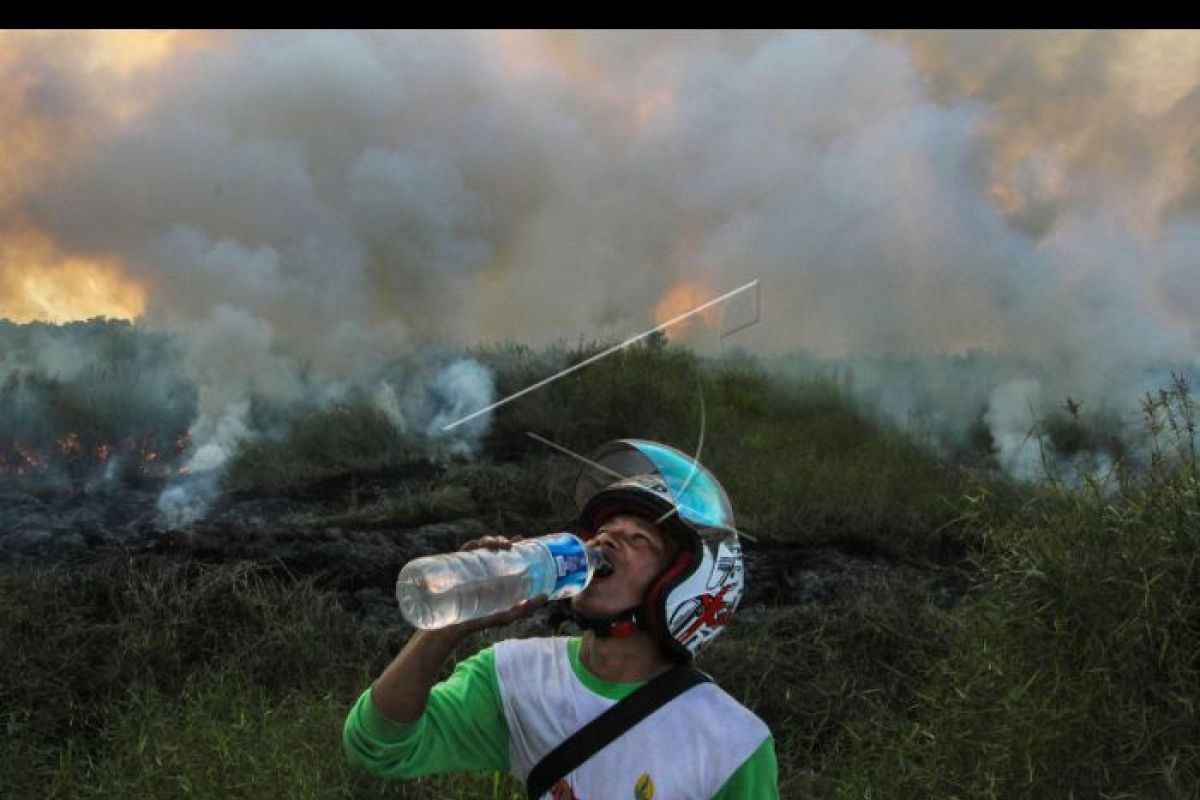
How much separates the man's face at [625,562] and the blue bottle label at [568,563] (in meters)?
0.09

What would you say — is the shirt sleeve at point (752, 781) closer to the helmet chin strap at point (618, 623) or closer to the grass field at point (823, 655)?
the helmet chin strap at point (618, 623)

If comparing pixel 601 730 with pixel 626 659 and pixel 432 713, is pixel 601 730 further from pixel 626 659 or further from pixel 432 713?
pixel 432 713

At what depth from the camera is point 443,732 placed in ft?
8.78

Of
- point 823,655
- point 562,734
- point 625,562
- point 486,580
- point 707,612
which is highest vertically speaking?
point 486,580

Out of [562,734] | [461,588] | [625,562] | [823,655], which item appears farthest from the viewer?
[823,655]

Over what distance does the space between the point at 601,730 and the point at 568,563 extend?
1.13 feet

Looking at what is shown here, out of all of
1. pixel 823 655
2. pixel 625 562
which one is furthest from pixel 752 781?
pixel 823 655

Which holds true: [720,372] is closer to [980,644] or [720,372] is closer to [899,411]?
[899,411]

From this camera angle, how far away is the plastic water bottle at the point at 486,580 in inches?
94.9

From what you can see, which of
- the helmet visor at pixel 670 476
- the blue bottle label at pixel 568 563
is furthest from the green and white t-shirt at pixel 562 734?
the helmet visor at pixel 670 476

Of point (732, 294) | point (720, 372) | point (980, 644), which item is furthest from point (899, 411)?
point (732, 294)

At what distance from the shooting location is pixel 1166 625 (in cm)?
514

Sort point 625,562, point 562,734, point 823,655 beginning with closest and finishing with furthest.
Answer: point 562,734 → point 625,562 → point 823,655

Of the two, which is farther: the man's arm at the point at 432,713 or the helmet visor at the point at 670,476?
the helmet visor at the point at 670,476
